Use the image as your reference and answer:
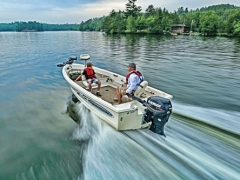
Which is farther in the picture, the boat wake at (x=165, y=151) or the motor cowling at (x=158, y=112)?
the motor cowling at (x=158, y=112)

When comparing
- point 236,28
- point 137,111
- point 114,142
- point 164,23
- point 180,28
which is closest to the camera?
point 137,111

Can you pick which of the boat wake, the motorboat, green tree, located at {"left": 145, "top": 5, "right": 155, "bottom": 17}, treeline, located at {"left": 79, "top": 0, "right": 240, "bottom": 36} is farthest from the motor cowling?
green tree, located at {"left": 145, "top": 5, "right": 155, "bottom": 17}

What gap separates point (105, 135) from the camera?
5145 mm

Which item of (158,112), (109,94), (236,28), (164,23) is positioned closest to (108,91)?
(109,94)

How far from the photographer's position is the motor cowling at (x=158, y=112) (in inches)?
169

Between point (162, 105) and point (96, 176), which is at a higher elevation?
point (162, 105)

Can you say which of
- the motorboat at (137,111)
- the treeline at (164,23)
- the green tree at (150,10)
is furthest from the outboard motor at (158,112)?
the green tree at (150,10)

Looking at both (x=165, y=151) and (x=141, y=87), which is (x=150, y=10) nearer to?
(x=141, y=87)

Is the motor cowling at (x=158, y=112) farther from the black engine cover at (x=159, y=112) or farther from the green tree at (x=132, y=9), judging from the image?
the green tree at (x=132, y=9)

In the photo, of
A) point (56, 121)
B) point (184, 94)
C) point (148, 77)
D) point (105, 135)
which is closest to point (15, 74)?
point (56, 121)

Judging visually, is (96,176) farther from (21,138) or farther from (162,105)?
(21,138)

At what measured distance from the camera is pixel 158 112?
4277 millimetres

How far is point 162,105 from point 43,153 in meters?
3.21

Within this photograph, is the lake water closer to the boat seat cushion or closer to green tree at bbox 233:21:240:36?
the boat seat cushion
